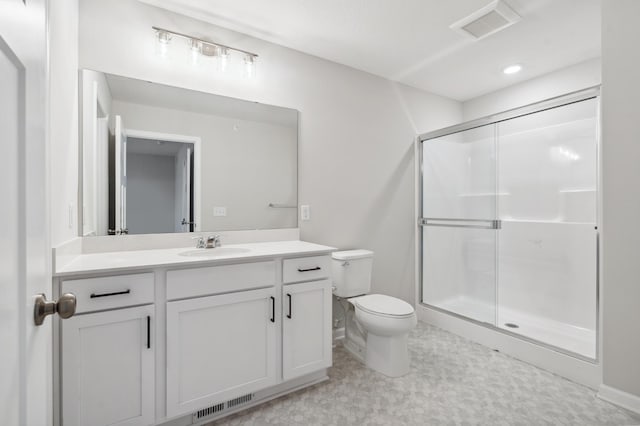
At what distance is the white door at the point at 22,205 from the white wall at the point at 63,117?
71cm

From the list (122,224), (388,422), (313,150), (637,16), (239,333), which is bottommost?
(388,422)

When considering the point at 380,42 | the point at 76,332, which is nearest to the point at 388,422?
the point at 76,332

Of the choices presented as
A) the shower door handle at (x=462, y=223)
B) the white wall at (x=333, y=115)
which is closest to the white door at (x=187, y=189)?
the white wall at (x=333, y=115)

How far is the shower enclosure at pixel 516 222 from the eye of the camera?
2617mm

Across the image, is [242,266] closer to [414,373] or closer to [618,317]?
[414,373]

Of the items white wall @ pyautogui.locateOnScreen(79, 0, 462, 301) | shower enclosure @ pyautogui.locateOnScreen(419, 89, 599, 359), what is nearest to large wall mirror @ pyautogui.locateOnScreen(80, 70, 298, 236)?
white wall @ pyautogui.locateOnScreen(79, 0, 462, 301)

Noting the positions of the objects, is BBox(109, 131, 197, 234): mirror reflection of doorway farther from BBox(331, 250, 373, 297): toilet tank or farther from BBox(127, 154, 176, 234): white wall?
BBox(331, 250, 373, 297): toilet tank

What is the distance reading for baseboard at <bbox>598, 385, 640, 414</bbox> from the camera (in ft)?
5.39

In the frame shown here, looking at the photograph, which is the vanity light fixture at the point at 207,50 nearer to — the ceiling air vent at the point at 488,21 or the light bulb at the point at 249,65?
the light bulb at the point at 249,65

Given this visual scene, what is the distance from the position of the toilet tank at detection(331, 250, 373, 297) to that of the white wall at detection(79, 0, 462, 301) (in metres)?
0.23

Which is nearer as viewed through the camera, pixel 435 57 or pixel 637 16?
pixel 637 16

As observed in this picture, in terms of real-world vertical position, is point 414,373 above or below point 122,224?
below

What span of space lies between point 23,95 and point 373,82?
2.73 m

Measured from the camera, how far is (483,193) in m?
2.76
